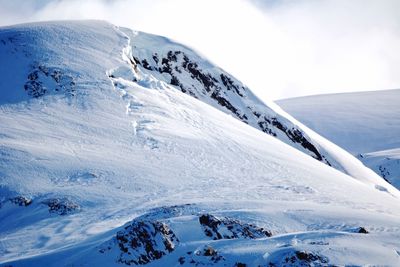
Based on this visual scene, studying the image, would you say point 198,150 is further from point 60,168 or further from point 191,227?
point 191,227

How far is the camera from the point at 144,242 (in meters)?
14.0

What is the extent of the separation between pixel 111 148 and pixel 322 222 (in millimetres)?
12984

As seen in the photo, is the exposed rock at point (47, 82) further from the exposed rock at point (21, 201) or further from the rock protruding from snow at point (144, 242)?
the rock protruding from snow at point (144, 242)

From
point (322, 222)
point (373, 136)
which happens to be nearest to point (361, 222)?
point (322, 222)

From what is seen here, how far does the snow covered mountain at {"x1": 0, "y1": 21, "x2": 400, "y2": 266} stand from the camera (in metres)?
13.9

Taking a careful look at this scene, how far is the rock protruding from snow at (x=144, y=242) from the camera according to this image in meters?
13.7

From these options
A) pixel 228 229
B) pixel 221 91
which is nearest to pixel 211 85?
pixel 221 91

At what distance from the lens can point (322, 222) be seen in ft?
58.2

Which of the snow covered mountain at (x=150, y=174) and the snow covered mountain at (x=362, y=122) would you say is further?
the snow covered mountain at (x=362, y=122)

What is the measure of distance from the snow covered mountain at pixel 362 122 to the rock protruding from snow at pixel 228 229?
52.4 m

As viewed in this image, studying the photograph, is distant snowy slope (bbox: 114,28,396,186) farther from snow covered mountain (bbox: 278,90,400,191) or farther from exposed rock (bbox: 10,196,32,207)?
exposed rock (bbox: 10,196,32,207)

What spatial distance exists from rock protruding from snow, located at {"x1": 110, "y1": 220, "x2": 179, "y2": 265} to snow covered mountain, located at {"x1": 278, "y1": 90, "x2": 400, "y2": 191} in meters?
54.6

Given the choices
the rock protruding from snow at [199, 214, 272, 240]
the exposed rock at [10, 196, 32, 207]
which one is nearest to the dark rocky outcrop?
the exposed rock at [10, 196, 32, 207]

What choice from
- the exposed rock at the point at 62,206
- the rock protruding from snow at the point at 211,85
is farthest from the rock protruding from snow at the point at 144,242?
the rock protruding from snow at the point at 211,85
